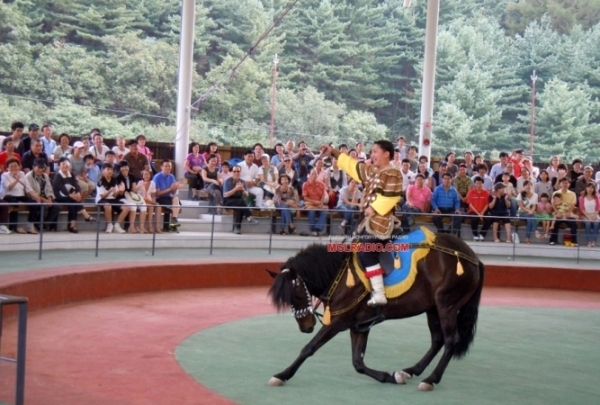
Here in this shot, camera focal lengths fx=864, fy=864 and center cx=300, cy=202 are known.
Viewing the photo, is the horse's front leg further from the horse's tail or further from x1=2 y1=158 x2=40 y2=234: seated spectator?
x1=2 y1=158 x2=40 y2=234: seated spectator

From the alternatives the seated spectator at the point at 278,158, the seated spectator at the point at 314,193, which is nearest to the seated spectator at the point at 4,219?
the seated spectator at the point at 314,193

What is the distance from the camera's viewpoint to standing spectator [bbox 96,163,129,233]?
15.1 metres

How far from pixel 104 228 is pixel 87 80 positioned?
21684mm

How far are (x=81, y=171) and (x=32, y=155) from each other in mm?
954

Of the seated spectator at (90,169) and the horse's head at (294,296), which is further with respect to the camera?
the seated spectator at (90,169)

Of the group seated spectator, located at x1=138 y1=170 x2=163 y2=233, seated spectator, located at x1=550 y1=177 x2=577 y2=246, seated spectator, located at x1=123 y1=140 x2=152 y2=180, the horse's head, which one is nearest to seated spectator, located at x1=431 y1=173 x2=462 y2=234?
seated spectator, located at x1=550 y1=177 x2=577 y2=246

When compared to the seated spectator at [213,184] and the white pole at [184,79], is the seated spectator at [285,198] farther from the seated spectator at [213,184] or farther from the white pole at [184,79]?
the white pole at [184,79]

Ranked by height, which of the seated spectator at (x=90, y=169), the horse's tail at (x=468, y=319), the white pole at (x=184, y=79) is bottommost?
the horse's tail at (x=468, y=319)

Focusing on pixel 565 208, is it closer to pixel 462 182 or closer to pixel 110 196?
pixel 462 182

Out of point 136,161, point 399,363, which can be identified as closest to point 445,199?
point 136,161

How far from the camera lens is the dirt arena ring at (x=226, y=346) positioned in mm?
7629

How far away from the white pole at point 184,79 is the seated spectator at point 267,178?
2.98 m

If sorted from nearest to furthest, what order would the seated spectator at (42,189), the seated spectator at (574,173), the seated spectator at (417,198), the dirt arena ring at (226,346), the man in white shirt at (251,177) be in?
the dirt arena ring at (226,346)
the seated spectator at (42,189)
the man in white shirt at (251,177)
the seated spectator at (417,198)
the seated spectator at (574,173)

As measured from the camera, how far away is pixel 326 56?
4331 centimetres
